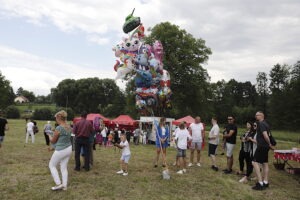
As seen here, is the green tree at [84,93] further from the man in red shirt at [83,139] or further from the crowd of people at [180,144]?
the man in red shirt at [83,139]

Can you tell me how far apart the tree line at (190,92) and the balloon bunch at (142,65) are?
5678mm

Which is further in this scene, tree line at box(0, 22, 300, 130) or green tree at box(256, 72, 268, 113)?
green tree at box(256, 72, 268, 113)

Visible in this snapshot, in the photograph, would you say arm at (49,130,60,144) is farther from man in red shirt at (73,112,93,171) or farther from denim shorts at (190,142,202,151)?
denim shorts at (190,142,202,151)

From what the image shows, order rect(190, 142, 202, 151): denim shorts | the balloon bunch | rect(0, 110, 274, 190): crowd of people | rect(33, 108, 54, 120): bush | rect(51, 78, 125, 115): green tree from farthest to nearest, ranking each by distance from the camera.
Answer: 1. rect(51, 78, 125, 115): green tree
2. rect(33, 108, 54, 120): bush
3. the balloon bunch
4. rect(190, 142, 202, 151): denim shorts
5. rect(0, 110, 274, 190): crowd of people

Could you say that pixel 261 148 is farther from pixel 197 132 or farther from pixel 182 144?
pixel 197 132

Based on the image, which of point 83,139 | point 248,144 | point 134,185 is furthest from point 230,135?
point 83,139

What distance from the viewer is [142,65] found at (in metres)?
15.0

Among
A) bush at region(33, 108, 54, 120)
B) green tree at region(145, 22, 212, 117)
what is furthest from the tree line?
bush at region(33, 108, 54, 120)

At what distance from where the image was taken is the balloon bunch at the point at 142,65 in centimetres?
1454

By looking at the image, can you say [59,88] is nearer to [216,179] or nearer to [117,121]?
[117,121]

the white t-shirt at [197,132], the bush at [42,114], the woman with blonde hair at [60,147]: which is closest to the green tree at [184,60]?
the white t-shirt at [197,132]

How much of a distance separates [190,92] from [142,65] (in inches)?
441

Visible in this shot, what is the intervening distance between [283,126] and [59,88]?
50.8m

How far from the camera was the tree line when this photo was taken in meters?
24.7
